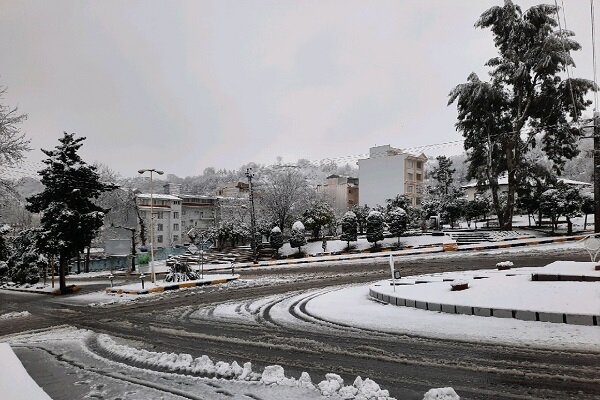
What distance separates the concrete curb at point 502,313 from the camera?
732 centimetres

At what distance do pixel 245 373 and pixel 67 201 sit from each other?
21389 millimetres

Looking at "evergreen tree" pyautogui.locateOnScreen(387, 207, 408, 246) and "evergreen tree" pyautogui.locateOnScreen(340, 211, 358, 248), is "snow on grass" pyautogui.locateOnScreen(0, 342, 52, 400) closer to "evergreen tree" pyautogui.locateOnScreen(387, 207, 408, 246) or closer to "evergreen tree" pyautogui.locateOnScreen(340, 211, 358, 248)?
"evergreen tree" pyautogui.locateOnScreen(387, 207, 408, 246)

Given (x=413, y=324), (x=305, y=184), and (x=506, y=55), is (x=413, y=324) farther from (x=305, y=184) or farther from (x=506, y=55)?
(x=305, y=184)

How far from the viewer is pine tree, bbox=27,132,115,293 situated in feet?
74.2

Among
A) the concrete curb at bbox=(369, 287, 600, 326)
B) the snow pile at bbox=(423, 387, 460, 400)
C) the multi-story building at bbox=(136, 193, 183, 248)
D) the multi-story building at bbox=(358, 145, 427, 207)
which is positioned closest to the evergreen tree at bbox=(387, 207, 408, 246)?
the concrete curb at bbox=(369, 287, 600, 326)

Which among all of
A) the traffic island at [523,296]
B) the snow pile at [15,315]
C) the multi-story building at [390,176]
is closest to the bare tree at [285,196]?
the multi-story building at [390,176]

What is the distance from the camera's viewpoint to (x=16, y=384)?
550cm

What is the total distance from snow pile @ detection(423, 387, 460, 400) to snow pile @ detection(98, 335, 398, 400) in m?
0.44

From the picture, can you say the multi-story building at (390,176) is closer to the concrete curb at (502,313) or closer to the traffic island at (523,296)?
the traffic island at (523,296)

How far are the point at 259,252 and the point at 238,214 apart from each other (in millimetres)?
22866

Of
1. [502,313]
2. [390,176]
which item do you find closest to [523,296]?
[502,313]

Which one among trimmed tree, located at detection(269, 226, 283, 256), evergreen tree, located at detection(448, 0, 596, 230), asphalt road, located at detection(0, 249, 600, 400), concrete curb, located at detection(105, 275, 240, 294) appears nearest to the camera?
asphalt road, located at detection(0, 249, 600, 400)

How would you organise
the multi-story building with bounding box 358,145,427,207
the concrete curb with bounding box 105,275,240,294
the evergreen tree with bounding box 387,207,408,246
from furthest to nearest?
the multi-story building with bounding box 358,145,427,207 < the evergreen tree with bounding box 387,207,408,246 < the concrete curb with bounding box 105,275,240,294

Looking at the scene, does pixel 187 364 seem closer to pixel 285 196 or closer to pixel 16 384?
pixel 16 384
